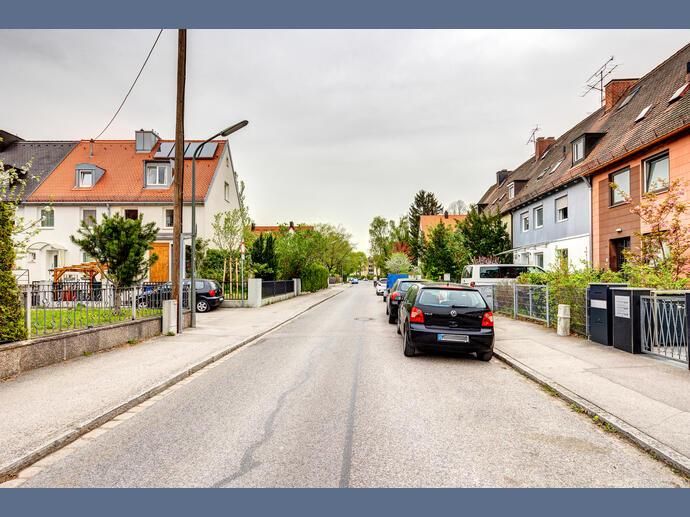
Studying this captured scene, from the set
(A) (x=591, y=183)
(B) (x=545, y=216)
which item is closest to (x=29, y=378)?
(A) (x=591, y=183)

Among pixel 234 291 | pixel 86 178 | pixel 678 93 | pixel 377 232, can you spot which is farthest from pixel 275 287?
pixel 377 232

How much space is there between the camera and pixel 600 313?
10.3 m

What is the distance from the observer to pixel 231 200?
38.1 meters

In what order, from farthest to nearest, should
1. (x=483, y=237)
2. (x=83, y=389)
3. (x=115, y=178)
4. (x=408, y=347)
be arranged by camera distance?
(x=115, y=178) < (x=483, y=237) < (x=408, y=347) < (x=83, y=389)

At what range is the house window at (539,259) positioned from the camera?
26.2m

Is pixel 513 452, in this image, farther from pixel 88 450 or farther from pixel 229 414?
pixel 88 450

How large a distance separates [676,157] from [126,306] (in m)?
16.8

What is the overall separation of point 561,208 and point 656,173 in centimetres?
722

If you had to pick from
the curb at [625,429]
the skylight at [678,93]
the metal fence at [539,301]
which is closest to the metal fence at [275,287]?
the metal fence at [539,301]

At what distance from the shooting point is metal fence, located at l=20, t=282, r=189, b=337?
823 cm

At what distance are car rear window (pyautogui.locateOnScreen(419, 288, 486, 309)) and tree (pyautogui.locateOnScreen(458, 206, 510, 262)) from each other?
65.2 feet

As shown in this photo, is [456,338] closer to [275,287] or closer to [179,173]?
[179,173]

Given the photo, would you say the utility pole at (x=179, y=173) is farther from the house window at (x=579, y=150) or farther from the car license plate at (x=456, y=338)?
the house window at (x=579, y=150)

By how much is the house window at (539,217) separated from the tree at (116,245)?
68.9 feet
